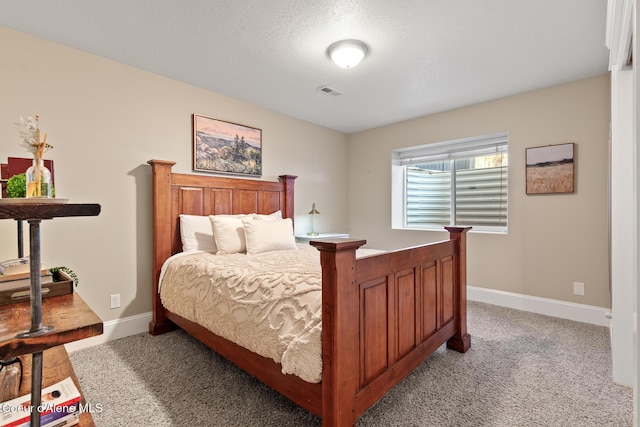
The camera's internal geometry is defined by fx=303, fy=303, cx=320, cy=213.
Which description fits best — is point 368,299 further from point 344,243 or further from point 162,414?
point 162,414

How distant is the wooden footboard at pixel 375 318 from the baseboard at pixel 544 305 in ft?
4.78

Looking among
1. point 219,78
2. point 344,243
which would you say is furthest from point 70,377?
point 219,78

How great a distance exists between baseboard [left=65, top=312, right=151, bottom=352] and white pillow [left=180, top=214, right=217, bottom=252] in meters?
0.73

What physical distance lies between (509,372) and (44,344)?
8.12 feet

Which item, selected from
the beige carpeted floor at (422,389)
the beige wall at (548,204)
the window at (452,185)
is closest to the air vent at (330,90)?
the beige wall at (548,204)

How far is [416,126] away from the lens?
13.7ft

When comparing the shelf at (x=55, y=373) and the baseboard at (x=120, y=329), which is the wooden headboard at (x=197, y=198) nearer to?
the baseboard at (x=120, y=329)

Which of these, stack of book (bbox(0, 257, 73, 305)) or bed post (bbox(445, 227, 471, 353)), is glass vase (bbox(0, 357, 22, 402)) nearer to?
stack of book (bbox(0, 257, 73, 305))

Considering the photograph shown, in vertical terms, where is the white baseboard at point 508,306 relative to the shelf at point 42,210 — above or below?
below

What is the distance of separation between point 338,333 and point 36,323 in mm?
998

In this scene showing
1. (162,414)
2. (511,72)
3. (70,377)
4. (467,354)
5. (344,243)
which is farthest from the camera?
(511,72)

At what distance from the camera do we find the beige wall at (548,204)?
2.91 metres

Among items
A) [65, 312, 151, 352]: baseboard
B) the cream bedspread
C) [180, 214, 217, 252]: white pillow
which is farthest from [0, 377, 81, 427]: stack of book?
[180, 214, 217, 252]: white pillow

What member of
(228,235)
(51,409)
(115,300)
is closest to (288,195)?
(228,235)
